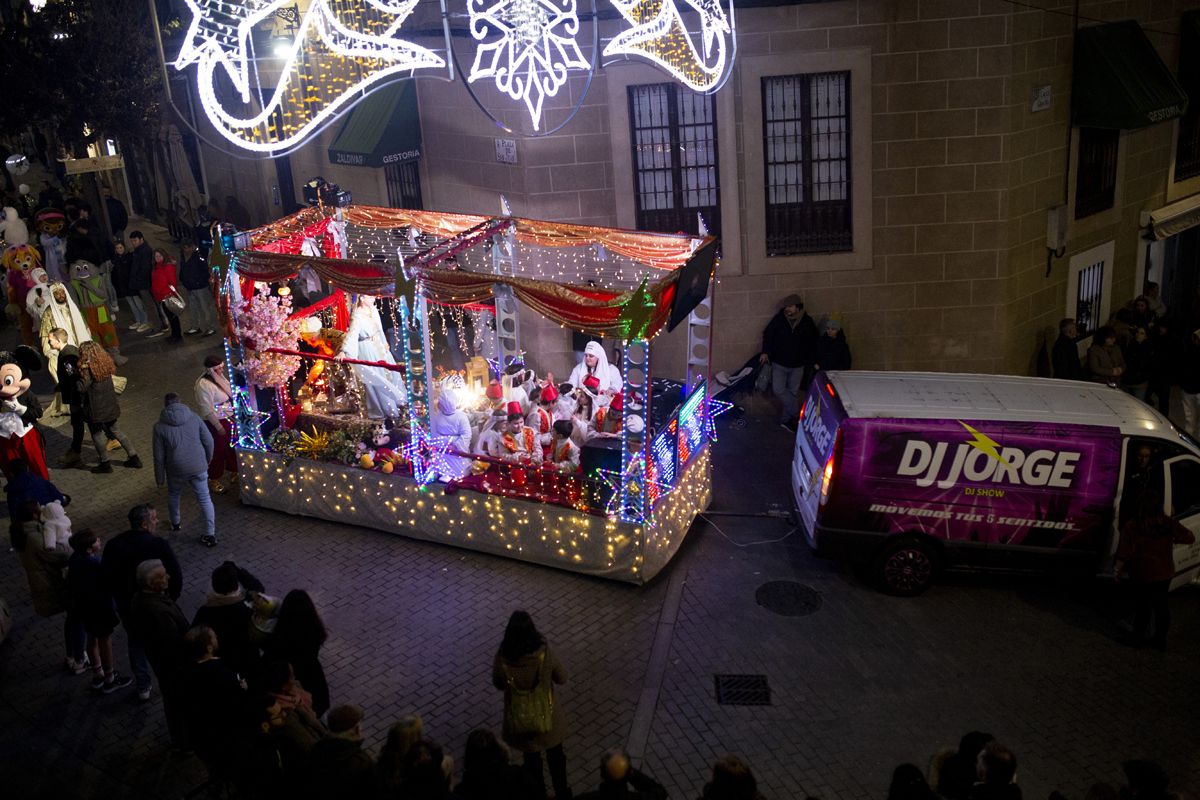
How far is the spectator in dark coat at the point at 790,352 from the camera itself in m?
13.9

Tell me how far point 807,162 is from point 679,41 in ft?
7.91

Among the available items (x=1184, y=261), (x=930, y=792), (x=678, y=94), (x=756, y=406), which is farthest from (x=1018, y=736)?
(x=1184, y=261)

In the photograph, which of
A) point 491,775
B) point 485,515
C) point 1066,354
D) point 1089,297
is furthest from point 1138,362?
point 491,775

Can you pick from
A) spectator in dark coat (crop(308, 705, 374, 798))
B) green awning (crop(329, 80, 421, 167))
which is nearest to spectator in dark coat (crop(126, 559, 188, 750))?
spectator in dark coat (crop(308, 705, 374, 798))

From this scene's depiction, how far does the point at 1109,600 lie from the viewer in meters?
10.0

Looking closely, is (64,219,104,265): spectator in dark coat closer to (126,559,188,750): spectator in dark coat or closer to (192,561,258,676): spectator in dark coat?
(126,559,188,750): spectator in dark coat

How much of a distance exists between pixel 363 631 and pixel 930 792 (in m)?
5.57

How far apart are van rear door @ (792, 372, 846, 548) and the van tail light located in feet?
0.08

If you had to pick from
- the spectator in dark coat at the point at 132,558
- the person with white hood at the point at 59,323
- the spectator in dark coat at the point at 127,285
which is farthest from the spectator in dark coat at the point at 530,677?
the spectator in dark coat at the point at 127,285

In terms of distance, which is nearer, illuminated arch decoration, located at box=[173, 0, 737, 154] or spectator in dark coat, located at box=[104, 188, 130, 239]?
illuminated arch decoration, located at box=[173, 0, 737, 154]

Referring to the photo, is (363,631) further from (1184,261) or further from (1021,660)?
(1184,261)

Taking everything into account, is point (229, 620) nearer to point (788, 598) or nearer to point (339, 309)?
point (788, 598)

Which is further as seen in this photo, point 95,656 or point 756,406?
point 756,406

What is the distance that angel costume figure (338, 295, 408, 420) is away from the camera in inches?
491
